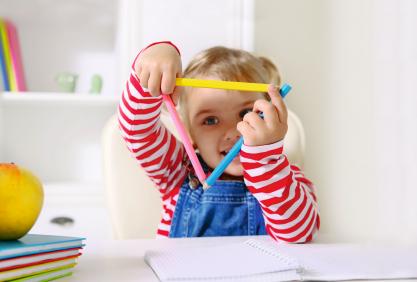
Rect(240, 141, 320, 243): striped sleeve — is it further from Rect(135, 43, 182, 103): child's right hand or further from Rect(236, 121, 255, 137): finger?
Rect(135, 43, 182, 103): child's right hand

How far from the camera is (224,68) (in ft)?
3.57

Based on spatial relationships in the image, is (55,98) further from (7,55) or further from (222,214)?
(222,214)

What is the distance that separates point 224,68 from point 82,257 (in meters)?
0.57

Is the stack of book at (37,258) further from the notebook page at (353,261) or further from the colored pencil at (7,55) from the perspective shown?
the colored pencil at (7,55)

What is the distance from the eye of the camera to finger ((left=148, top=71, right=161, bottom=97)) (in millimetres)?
761

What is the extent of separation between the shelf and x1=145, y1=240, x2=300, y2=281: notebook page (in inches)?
48.9

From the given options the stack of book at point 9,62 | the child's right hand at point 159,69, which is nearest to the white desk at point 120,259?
the child's right hand at point 159,69

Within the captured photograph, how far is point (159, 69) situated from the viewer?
767 millimetres

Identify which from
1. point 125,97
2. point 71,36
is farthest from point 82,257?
point 71,36

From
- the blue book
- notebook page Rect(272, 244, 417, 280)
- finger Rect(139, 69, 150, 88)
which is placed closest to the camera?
the blue book

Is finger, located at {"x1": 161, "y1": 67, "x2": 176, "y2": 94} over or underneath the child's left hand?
over

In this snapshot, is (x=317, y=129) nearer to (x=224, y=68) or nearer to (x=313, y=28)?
(x=313, y=28)

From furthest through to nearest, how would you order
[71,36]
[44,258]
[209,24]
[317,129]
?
[71,36]
[317,129]
[209,24]
[44,258]

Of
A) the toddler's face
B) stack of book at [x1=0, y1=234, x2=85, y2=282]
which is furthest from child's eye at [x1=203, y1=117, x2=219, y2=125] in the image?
stack of book at [x1=0, y1=234, x2=85, y2=282]
